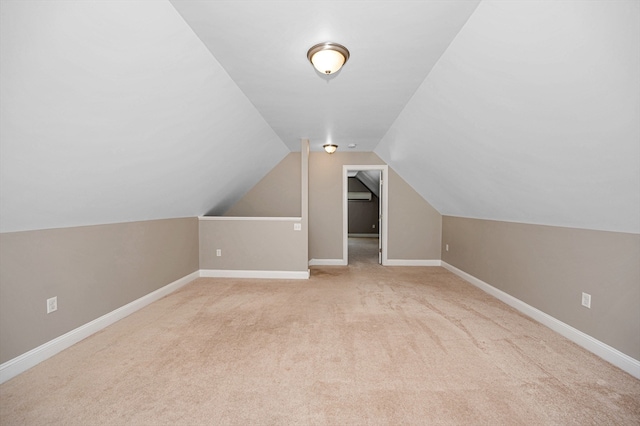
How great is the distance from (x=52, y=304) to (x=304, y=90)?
2998mm

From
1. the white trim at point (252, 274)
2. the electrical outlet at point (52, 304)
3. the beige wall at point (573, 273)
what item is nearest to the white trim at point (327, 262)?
the white trim at point (252, 274)

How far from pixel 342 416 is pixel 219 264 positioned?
3708 millimetres

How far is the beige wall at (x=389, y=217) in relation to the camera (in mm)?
5773

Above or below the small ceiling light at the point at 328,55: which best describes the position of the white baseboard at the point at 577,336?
below

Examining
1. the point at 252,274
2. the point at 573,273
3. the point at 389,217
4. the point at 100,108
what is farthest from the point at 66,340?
the point at 389,217

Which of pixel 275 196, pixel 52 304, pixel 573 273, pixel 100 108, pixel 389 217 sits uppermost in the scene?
pixel 100 108

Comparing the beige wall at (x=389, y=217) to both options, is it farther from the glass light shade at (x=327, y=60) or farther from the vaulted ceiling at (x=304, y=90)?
the glass light shade at (x=327, y=60)

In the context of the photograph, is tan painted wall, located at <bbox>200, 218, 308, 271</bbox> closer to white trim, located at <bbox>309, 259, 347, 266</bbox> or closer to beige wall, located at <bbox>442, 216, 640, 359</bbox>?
white trim, located at <bbox>309, 259, 347, 266</bbox>

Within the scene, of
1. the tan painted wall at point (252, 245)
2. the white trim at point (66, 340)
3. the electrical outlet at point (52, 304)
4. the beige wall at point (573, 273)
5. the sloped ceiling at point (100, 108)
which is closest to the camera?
the sloped ceiling at point (100, 108)

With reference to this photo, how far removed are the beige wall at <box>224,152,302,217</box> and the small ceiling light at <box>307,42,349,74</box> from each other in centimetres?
386

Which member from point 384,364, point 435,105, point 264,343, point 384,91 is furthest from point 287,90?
point 384,364

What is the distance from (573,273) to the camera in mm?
2645

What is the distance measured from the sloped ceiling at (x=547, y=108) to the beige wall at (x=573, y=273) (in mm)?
173

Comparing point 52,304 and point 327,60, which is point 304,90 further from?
point 52,304
